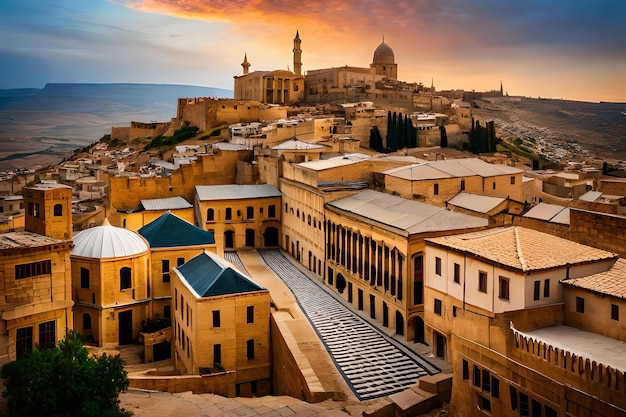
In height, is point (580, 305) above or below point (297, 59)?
below

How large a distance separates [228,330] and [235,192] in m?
18.9

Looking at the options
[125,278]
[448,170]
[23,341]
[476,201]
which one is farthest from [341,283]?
[23,341]

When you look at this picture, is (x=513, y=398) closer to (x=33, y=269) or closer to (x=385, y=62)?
(x=33, y=269)

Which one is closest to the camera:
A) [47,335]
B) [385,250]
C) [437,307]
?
[47,335]

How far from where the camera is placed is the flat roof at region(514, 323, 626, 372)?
14.0 metres

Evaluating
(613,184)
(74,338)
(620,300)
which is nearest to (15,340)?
(74,338)

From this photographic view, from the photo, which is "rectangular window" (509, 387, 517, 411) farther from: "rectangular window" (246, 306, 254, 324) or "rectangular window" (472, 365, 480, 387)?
"rectangular window" (246, 306, 254, 324)

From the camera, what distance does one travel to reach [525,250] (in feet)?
65.0

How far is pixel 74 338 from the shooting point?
60.3 ft

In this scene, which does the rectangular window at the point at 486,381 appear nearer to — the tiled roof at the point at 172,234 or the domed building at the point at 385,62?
the tiled roof at the point at 172,234

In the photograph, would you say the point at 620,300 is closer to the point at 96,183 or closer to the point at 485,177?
the point at 485,177

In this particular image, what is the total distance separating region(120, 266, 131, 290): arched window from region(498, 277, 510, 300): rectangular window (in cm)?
1743

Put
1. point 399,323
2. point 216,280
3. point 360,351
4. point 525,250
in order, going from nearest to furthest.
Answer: point 525,250 < point 360,351 < point 216,280 < point 399,323

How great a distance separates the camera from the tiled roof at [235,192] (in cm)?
4166
